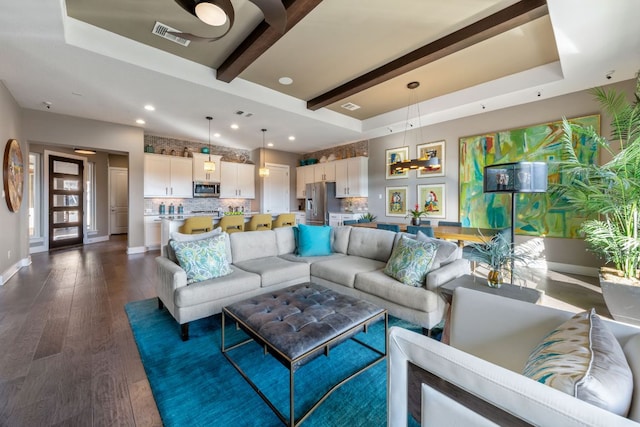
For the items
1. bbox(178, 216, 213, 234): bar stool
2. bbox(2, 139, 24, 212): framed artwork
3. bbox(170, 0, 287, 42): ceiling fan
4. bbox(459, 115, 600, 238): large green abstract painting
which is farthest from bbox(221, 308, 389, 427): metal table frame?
bbox(2, 139, 24, 212): framed artwork

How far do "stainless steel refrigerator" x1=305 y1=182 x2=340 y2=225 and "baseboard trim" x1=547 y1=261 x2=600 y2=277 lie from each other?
484 cm

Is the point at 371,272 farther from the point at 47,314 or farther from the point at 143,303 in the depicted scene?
the point at 47,314

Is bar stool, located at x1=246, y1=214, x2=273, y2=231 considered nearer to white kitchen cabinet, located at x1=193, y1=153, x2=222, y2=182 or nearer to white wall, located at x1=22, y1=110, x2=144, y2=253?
white kitchen cabinet, located at x1=193, y1=153, x2=222, y2=182

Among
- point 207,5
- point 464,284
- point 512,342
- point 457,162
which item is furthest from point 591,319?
point 457,162

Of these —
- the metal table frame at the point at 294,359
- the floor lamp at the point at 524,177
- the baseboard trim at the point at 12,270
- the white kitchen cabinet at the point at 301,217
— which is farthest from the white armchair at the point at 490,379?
the white kitchen cabinet at the point at 301,217

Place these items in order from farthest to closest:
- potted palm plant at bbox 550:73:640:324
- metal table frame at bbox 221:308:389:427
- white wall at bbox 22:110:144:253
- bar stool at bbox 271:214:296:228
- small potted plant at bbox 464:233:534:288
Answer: bar stool at bbox 271:214:296:228 → white wall at bbox 22:110:144:253 → potted palm plant at bbox 550:73:640:324 → small potted plant at bbox 464:233:534:288 → metal table frame at bbox 221:308:389:427

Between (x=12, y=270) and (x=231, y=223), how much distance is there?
3.37 m

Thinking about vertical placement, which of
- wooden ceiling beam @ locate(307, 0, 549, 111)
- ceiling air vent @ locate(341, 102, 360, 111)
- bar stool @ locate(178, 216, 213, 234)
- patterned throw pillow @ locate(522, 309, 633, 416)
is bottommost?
patterned throw pillow @ locate(522, 309, 633, 416)

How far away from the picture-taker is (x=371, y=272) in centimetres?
277

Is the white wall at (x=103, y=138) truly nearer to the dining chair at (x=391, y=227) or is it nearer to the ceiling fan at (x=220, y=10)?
the ceiling fan at (x=220, y=10)

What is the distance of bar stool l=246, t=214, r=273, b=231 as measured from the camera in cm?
530

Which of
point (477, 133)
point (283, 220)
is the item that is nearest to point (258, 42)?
point (283, 220)

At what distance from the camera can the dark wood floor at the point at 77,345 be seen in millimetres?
1505

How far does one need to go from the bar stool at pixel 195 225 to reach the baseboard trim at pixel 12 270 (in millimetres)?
2298
